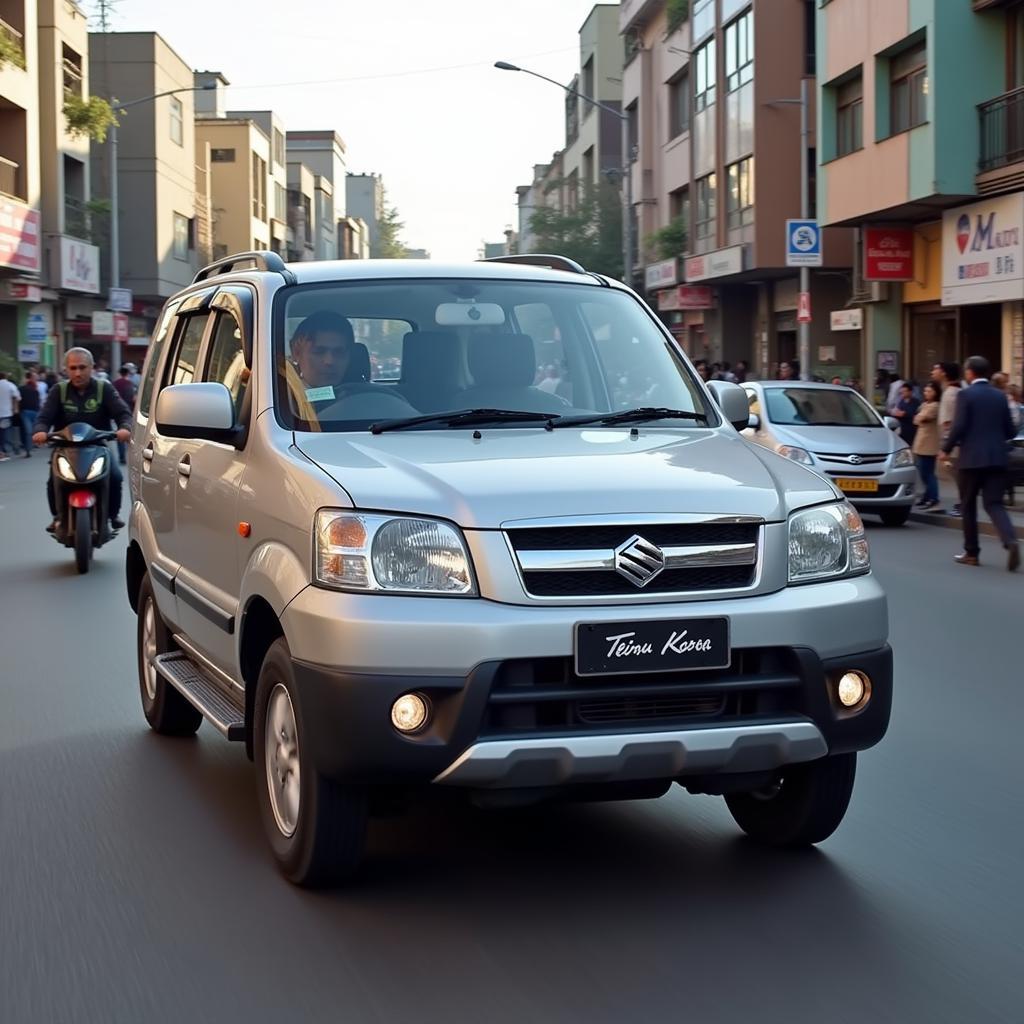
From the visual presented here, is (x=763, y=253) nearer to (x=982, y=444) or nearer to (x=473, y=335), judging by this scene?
(x=982, y=444)

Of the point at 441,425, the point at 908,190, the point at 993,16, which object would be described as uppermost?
the point at 993,16

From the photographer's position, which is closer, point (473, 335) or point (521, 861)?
point (521, 861)

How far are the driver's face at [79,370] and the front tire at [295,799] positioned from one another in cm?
898

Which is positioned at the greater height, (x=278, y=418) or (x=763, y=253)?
(x=763, y=253)

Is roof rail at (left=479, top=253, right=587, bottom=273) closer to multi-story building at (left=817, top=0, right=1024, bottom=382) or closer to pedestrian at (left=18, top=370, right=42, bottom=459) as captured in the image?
multi-story building at (left=817, top=0, right=1024, bottom=382)

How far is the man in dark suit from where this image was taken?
1433cm

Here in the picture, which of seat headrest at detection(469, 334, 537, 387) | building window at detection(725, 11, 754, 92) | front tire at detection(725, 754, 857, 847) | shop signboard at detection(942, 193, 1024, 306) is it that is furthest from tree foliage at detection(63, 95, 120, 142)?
front tire at detection(725, 754, 857, 847)

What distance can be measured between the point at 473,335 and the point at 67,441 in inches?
339

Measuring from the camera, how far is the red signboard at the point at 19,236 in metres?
37.4

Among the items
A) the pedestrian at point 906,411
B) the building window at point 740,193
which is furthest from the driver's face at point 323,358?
the building window at point 740,193

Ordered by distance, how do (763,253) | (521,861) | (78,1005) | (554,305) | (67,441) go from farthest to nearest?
(763,253)
(67,441)
(554,305)
(521,861)
(78,1005)

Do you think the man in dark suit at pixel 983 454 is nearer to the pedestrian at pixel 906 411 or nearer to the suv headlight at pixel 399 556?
the pedestrian at pixel 906 411

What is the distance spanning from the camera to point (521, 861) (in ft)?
16.4

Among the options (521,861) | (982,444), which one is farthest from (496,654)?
(982,444)
